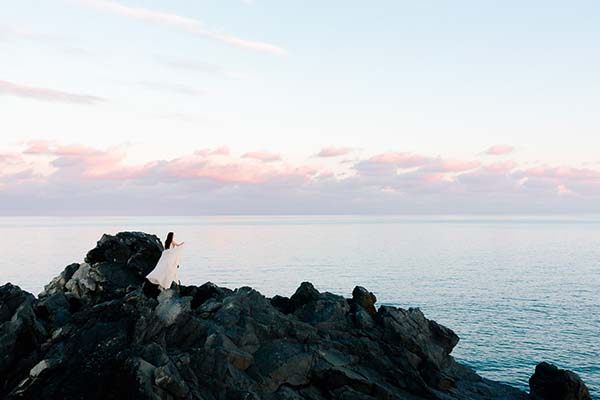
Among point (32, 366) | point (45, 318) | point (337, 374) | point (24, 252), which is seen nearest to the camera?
point (32, 366)

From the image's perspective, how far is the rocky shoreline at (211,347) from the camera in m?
26.5

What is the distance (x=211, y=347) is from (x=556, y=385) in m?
25.3

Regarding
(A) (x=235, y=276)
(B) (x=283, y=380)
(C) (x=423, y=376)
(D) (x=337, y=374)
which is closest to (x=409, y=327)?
(C) (x=423, y=376)

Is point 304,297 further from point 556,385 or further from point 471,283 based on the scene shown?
point 471,283

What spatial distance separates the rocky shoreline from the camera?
26.5m

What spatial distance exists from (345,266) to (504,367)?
89.5 metres

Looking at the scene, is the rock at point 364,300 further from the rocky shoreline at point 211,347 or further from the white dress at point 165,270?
the white dress at point 165,270

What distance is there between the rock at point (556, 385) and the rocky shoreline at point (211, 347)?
7cm

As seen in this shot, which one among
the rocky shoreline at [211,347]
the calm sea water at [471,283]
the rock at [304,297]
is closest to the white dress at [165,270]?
the rocky shoreline at [211,347]

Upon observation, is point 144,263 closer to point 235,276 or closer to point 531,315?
point 531,315

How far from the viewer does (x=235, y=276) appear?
384 ft

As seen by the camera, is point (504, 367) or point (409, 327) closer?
point (409, 327)

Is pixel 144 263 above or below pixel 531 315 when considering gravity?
above

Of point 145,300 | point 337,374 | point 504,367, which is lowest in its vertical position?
point 504,367
